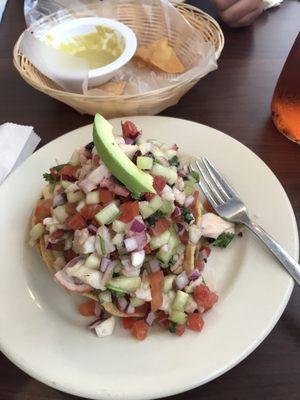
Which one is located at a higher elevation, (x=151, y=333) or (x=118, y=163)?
(x=118, y=163)

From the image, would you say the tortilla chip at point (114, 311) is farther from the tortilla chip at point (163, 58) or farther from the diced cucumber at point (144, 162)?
the tortilla chip at point (163, 58)

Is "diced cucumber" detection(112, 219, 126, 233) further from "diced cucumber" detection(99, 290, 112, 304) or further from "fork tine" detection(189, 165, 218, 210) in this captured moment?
"fork tine" detection(189, 165, 218, 210)

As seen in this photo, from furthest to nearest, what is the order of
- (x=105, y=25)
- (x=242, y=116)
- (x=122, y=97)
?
(x=105, y=25) < (x=242, y=116) < (x=122, y=97)

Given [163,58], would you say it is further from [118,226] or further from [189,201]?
[118,226]

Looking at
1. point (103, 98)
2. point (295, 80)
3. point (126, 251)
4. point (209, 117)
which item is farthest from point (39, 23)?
point (126, 251)

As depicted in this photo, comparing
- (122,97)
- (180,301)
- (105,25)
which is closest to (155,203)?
(180,301)

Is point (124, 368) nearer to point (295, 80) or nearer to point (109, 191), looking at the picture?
point (109, 191)
